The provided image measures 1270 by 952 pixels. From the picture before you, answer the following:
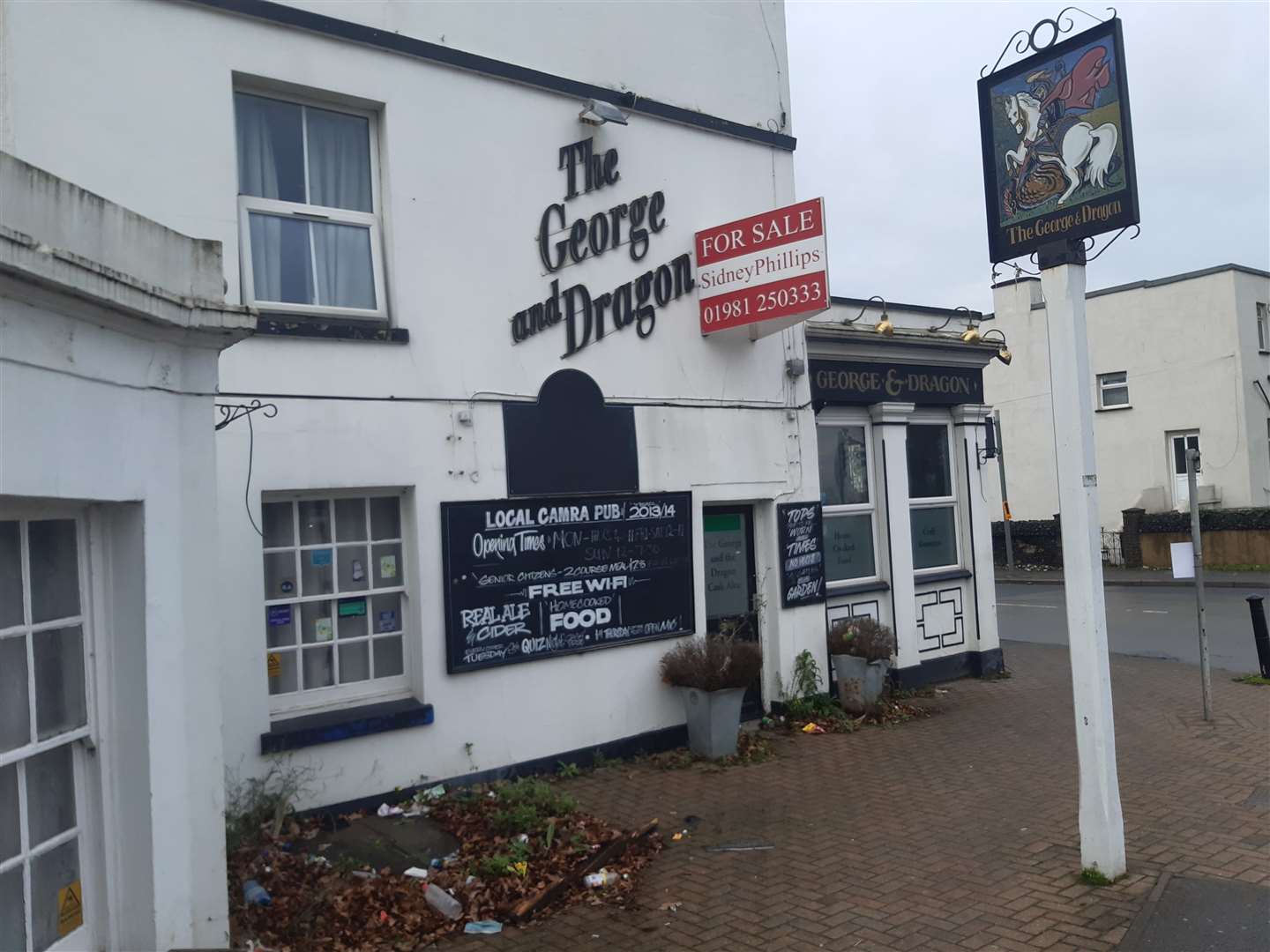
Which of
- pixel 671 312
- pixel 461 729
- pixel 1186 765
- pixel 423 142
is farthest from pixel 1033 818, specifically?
pixel 423 142

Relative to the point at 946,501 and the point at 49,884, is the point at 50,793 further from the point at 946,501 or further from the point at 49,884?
the point at 946,501

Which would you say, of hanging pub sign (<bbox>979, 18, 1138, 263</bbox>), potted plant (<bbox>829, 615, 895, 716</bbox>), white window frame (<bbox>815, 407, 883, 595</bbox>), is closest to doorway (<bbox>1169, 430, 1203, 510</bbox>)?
white window frame (<bbox>815, 407, 883, 595</bbox>)

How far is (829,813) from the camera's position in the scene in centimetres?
741

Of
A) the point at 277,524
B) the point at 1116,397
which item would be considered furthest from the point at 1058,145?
the point at 1116,397

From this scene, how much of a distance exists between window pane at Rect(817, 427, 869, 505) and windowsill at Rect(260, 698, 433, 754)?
5.52 m

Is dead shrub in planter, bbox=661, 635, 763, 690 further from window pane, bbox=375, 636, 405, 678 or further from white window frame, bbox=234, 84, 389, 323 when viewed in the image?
white window frame, bbox=234, 84, 389, 323

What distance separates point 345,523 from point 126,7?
3673mm

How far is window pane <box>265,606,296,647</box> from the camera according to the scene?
7.08m

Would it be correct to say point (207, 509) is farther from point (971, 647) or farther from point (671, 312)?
point (971, 647)

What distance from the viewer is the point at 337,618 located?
7.42 meters

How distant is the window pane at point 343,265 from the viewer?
7488mm

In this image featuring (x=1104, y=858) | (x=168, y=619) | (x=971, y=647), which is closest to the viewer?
(x=168, y=619)

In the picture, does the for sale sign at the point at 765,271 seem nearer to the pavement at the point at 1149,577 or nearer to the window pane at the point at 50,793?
the window pane at the point at 50,793

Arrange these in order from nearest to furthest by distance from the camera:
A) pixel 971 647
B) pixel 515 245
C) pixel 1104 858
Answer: pixel 1104 858, pixel 515 245, pixel 971 647
